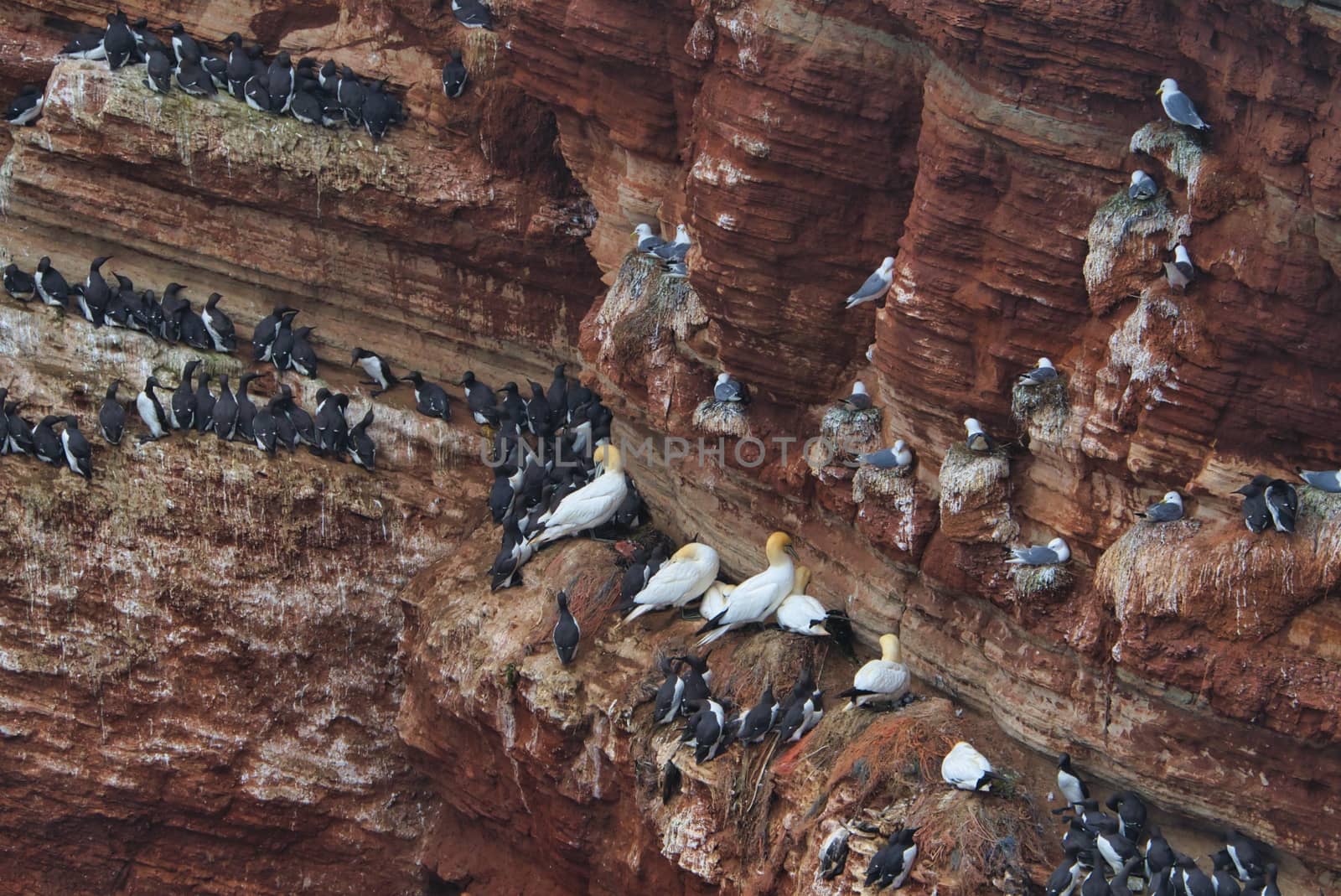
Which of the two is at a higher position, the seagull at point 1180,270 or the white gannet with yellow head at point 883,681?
the seagull at point 1180,270

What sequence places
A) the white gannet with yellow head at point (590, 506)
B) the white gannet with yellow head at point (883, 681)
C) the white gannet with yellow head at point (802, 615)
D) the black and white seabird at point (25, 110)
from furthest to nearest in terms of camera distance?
the black and white seabird at point (25, 110), the white gannet with yellow head at point (590, 506), the white gannet with yellow head at point (802, 615), the white gannet with yellow head at point (883, 681)

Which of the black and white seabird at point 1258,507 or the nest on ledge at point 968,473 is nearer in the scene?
the black and white seabird at point 1258,507

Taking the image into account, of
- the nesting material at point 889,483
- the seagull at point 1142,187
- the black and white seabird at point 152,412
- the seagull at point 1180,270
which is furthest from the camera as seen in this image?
the black and white seabird at point 152,412

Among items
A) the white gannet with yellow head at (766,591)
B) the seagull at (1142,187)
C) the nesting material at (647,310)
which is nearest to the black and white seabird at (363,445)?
the nesting material at (647,310)

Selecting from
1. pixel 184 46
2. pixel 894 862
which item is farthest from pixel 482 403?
pixel 894 862

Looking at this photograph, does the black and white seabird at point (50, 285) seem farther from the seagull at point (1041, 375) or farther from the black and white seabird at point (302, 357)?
the seagull at point (1041, 375)

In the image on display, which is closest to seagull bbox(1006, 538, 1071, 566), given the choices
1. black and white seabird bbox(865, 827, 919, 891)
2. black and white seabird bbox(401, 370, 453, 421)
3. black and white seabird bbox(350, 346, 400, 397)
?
black and white seabird bbox(865, 827, 919, 891)
